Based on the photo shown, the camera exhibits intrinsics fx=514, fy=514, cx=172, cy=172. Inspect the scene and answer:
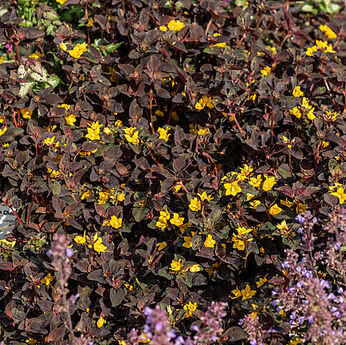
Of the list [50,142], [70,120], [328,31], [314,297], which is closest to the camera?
[314,297]

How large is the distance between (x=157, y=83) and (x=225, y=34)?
2.45ft

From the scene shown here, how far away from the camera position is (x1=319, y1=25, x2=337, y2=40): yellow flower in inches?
136

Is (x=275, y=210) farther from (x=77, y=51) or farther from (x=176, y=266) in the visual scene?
(x=77, y=51)

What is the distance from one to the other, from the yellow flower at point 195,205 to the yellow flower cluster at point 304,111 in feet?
2.47

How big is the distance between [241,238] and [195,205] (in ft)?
0.84

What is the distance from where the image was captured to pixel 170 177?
2.39 meters

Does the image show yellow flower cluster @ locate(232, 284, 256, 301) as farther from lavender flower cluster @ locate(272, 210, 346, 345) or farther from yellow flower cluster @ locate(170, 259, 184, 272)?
yellow flower cluster @ locate(170, 259, 184, 272)

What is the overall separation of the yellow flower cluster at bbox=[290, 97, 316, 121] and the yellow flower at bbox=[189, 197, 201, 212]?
754 mm

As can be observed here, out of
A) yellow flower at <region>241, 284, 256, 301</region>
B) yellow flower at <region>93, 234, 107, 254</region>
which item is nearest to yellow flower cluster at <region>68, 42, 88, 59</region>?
yellow flower at <region>93, 234, 107, 254</region>

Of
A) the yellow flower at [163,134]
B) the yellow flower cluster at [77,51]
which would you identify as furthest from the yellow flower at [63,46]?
the yellow flower at [163,134]

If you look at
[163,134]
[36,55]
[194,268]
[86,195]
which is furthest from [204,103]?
[36,55]

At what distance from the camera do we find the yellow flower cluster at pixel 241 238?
2.31 metres

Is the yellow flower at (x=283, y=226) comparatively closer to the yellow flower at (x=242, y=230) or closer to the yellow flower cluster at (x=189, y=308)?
the yellow flower at (x=242, y=230)

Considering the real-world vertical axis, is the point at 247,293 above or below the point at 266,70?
below
